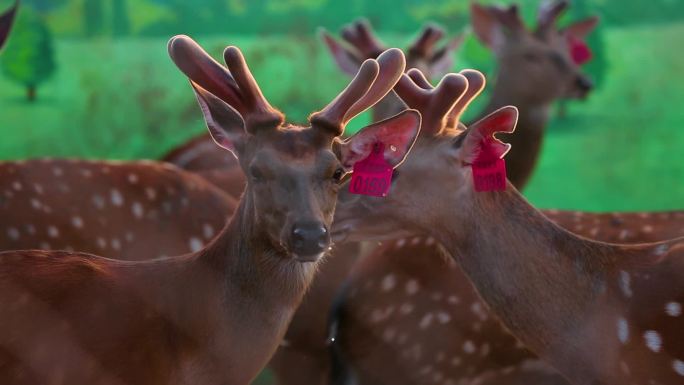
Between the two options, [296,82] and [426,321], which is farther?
[296,82]

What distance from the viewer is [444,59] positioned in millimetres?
6000

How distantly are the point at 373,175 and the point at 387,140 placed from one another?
0.32 feet

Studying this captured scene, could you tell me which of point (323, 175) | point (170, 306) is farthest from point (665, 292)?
point (170, 306)

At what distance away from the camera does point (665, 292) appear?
9.86 ft

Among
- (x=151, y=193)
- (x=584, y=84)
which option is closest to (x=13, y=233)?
(x=151, y=193)

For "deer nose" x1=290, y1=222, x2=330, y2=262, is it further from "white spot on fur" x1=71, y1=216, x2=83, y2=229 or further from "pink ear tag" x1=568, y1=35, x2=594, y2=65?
"pink ear tag" x1=568, y1=35, x2=594, y2=65

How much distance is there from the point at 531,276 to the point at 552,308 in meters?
0.10

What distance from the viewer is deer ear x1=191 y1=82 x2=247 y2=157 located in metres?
2.81

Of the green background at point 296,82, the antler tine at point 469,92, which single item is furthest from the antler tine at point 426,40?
the antler tine at point 469,92

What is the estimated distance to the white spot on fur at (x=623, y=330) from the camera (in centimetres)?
299

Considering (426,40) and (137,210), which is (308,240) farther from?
(426,40)

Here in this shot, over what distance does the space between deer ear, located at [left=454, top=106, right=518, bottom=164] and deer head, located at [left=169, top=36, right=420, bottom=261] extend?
7.9 inches

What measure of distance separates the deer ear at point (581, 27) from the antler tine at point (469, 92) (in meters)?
2.83

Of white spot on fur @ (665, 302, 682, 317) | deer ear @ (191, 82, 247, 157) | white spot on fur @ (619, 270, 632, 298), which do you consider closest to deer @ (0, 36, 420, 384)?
deer ear @ (191, 82, 247, 157)
